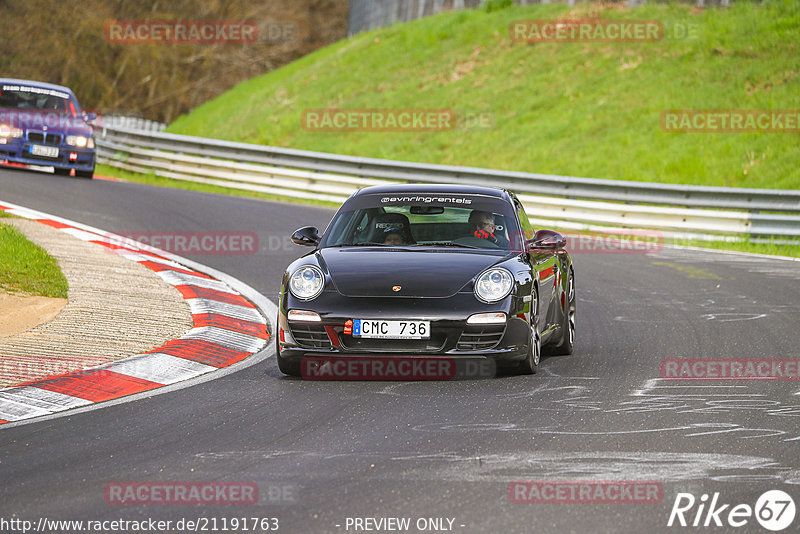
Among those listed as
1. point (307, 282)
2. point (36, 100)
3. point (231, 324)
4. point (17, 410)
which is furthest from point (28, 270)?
point (36, 100)

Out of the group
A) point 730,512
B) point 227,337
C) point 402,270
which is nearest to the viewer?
point 730,512

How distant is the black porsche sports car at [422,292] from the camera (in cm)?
769

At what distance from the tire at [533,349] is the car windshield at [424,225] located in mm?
618

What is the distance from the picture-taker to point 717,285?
1359 centimetres

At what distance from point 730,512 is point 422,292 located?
10.8 feet

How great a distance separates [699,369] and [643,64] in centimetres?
2385

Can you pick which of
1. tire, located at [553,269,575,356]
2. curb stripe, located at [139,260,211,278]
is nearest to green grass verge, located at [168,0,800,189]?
curb stripe, located at [139,260,211,278]

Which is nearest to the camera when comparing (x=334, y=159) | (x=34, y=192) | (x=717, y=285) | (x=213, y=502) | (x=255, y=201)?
(x=213, y=502)

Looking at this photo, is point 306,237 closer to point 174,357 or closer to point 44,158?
point 174,357

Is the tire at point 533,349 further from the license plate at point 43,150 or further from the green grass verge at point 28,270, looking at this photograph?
the license plate at point 43,150

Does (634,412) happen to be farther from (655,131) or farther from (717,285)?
(655,131)

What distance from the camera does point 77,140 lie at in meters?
22.1

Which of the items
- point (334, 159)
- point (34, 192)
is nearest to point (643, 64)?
point (334, 159)

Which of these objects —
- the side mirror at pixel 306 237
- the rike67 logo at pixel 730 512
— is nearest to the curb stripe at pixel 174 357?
the side mirror at pixel 306 237
